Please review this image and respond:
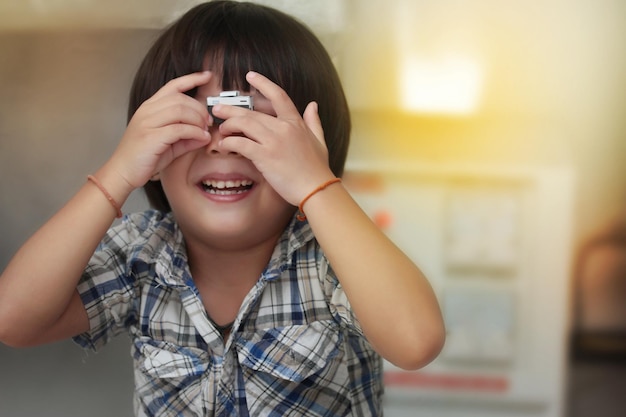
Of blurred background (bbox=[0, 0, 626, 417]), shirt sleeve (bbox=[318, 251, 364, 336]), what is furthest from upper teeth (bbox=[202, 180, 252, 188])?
blurred background (bbox=[0, 0, 626, 417])

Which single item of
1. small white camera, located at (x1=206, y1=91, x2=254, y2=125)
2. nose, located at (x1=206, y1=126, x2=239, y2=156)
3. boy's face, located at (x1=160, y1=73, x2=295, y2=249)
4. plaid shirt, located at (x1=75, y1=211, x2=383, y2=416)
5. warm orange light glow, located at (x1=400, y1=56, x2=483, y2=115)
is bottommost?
plaid shirt, located at (x1=75, y1=211, x2=383, y2=416)

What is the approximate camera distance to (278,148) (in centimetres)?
69

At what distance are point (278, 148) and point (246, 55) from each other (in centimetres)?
13

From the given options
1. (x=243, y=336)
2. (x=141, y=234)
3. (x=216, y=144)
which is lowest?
(x=243, y=336)

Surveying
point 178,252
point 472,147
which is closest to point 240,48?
point 178,252

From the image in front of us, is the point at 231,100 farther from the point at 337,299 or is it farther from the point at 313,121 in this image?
the point at 337,299

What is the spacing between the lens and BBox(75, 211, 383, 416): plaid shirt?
0.77 m

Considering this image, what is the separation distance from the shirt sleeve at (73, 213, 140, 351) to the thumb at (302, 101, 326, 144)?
0.28 metres

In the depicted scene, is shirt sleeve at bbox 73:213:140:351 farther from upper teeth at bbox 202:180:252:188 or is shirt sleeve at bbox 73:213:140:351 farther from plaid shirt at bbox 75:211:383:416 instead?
upper teeth at bbox 202:180:252:188

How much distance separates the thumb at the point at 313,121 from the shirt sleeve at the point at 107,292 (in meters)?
0.28

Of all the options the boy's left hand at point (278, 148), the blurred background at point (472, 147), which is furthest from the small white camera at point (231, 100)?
the blurred background at point (472, 147)

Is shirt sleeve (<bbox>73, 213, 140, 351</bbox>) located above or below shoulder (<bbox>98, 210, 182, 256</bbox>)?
below

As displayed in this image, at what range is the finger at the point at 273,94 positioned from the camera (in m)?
0.71

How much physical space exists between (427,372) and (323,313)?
0.30m
